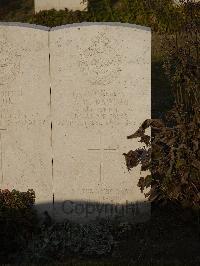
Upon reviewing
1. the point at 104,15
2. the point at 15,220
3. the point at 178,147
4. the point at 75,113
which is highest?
the point at 104,15

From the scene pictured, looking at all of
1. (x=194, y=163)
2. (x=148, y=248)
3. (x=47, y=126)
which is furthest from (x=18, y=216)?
(x=194, y=163)

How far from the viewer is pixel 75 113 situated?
5.55m

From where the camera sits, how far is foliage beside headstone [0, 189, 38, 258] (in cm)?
537

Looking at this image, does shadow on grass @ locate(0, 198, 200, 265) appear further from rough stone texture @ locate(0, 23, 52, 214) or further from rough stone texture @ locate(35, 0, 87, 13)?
rough stone texture @ locate(35, 0, 87, 13)

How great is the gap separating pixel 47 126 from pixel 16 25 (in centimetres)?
100

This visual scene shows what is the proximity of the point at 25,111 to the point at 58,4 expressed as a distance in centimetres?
793

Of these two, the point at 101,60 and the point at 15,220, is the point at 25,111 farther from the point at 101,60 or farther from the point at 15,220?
A: the point at 15,220

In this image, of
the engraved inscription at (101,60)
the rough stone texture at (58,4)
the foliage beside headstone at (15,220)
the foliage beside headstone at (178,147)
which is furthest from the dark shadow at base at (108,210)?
the rough stone texture at (58,4)

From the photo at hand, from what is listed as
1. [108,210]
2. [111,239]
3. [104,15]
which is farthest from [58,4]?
[111,239]

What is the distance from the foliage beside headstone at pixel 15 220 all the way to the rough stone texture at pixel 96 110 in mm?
317

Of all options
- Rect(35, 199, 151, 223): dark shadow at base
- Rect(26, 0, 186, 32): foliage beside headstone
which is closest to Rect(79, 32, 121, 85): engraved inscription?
Rect(35, 199, 151, 223): dark shadow at base

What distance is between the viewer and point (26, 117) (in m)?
5.59

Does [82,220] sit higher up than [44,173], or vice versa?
[44,173]

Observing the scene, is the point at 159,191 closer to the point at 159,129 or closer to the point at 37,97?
the point at 159,129
